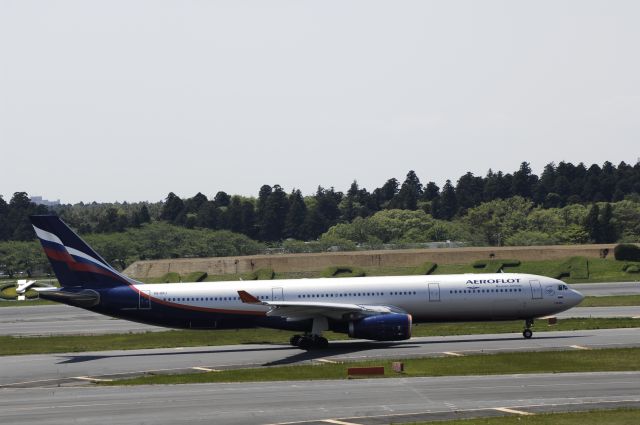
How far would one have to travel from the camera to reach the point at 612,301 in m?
71.5

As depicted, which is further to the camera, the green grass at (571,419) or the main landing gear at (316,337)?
the main landing gear at (316,337)

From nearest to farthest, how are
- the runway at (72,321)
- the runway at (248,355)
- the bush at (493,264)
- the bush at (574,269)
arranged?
the runway at (248,355) < the runway at (72,321) < the bush at (574,269) < the bush at (493,264)

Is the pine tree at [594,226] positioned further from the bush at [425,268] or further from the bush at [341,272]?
Result: the bush at [341,272]

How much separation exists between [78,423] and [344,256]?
90.0 meters

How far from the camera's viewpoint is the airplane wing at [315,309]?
48250 mm

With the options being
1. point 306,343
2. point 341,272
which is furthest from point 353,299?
point 341,272

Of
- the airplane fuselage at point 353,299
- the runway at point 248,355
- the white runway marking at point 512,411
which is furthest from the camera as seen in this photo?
the airplane fuselage at point 353,299

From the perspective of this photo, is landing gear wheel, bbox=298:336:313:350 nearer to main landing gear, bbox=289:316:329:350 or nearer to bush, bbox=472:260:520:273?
main landing gear, bbox=289:316:329:350

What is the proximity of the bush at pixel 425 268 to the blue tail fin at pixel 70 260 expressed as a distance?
55981 millimetres

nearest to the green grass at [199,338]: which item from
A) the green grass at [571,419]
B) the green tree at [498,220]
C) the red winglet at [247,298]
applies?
the red winglet at [247,298]

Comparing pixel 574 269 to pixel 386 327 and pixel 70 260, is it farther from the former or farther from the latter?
pixel 70 260

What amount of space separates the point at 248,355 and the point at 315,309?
4.18m

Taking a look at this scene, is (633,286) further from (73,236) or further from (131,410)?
(131,410)

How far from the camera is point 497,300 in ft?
168
